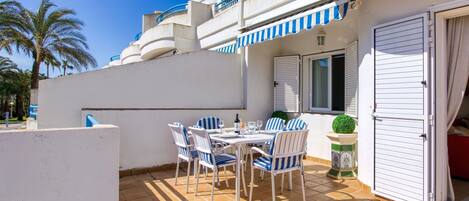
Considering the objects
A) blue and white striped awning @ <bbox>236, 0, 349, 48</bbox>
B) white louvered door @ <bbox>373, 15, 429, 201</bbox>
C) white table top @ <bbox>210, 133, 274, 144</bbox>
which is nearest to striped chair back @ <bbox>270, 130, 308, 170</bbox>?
white table top @ <bbox>210, 133, 274, 144</bbox>

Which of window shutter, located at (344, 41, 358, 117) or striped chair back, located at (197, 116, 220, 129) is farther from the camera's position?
striped chair back, located at (197, 116, 220, 129)

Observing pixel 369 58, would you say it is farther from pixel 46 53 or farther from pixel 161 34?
pixel 46 53

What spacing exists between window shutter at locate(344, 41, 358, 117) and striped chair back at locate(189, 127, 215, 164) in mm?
4516

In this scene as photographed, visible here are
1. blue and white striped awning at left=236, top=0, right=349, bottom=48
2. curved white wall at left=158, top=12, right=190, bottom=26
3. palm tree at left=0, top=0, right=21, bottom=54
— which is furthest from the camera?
palm tree at left=0, top=0, right=21, bottom=54

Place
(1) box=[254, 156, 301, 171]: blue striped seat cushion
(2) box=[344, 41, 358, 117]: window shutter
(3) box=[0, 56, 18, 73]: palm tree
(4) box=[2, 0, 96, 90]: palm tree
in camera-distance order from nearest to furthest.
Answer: (1) box=[254, 156, 301, 171]: blue striped seat cushion → (2) box=[344, 41, 358, 117]: window shutter → (4) box=[2, 0, 96, 90]: palm tree → (3) box=[0, 56, 18, 73]: palm tree

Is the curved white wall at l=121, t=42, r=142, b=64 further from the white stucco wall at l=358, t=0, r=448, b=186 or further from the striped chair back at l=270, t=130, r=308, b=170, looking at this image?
the striped chair back at l=270, t=130, r=308, b=170

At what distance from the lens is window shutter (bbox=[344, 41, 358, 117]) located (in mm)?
7785

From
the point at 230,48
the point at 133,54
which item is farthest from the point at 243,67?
the point at 133,54

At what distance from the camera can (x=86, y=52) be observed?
19.0m

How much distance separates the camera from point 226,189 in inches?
254

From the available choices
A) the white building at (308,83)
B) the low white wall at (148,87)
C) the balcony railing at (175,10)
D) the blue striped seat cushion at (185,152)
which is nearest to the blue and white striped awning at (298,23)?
the white building at (308,83)

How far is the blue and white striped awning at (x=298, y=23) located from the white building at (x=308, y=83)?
0.11 feet

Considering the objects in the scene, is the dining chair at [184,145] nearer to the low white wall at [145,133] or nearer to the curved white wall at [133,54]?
the low white wall at [145,133]

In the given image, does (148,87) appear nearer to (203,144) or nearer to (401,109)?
(203,144)
